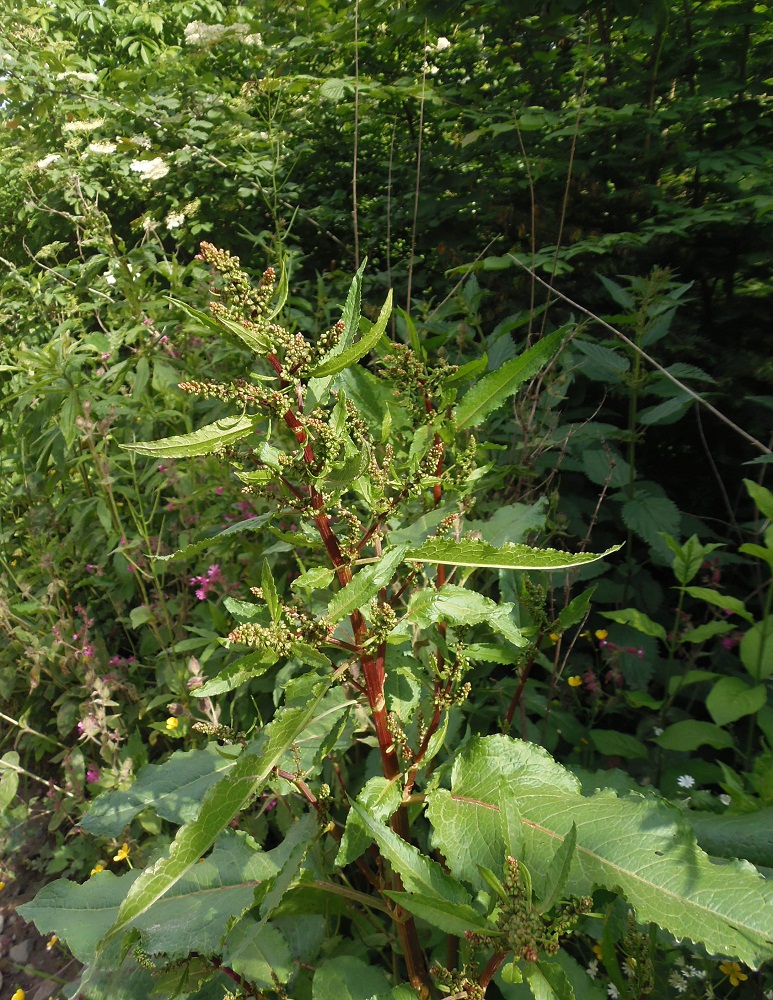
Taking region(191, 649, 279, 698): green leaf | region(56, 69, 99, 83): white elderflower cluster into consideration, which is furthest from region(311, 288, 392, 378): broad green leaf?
region(56, 69, 99, 83): white elderflower cluster

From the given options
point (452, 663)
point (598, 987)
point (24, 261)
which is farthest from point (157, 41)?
point (598, 987)

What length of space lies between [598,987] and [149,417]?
2.13m

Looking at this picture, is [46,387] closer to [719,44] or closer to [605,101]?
[605,101]

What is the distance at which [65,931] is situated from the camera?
1.24 metres

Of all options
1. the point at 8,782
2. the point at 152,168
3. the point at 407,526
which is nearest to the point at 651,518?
the point at 407,526

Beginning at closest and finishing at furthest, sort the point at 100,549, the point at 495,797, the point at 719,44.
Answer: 1. the point at 495,797
2. the point at 719,44
3. the point at 100,549

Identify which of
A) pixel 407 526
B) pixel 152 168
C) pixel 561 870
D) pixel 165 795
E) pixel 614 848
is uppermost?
pixel 152 168

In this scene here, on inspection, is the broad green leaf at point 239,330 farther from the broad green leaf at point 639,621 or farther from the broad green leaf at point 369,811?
the broad green leaf at point 639,621

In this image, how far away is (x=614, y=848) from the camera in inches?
39.0

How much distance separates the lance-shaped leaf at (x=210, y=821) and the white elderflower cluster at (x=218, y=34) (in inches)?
141

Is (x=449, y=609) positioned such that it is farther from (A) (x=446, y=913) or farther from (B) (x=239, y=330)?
(B) (x=239, y=330)

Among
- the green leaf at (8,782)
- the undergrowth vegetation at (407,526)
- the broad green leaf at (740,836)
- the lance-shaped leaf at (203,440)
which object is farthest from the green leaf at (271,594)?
the green leaf at (8,782)

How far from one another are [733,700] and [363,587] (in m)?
1.09

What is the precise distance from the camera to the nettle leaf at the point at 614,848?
2.95 feet
